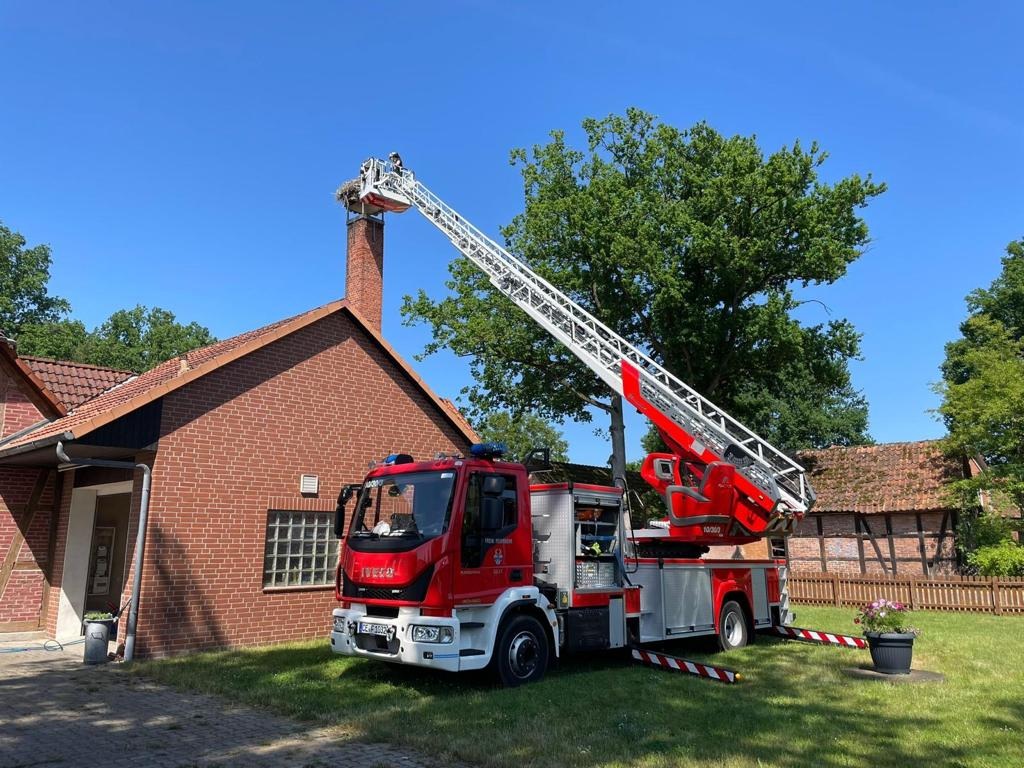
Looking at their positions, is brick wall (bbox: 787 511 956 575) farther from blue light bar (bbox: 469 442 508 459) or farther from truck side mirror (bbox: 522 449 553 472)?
blue light bar (bbox: 469 442 508 459)

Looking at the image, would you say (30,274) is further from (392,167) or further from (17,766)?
(17,766)

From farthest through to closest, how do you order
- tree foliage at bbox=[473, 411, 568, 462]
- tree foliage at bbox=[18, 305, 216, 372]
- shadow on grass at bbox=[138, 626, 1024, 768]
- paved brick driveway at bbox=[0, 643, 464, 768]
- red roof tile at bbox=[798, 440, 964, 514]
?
tree foliage at bbox=[473, 411, 568, 462] < tree foliage at bbox=[18, 305, 216, 372] < red roof tile at bbox=[798, 440, 964, 514] < shadow on grass at bbox=[138, 626, 1024, 768] < paved brick driveway at bbox=[0, 643, 464, 768]

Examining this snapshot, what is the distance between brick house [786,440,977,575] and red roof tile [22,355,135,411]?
2292cm

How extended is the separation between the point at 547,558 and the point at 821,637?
6027 millimetres

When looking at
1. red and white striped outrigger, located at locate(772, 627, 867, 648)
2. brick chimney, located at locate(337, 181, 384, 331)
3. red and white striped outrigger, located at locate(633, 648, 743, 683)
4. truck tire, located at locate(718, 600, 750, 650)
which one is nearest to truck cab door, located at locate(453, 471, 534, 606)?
red and white striped outrigger, located at locate(633, 648, 743, 683)

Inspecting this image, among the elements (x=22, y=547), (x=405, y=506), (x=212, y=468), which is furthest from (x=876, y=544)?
(x=22, y=547)

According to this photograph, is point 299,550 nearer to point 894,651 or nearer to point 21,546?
point 21,546

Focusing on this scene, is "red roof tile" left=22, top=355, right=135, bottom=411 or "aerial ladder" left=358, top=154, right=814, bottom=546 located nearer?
"aerial ladder" left=358, top=154, right=814, bottom=546

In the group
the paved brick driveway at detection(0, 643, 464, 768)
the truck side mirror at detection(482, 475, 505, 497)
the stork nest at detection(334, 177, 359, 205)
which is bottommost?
the paved brick driveway at detection(0, 643, 464, 768)

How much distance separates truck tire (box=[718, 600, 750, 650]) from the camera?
1241 centimetres

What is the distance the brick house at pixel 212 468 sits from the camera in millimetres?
11547

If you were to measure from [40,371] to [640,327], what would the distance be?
1895 centimetres

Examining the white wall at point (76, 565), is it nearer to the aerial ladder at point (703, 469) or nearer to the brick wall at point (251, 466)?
the brick wall at point (251, 466)

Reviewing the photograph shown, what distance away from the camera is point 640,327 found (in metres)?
27.3
